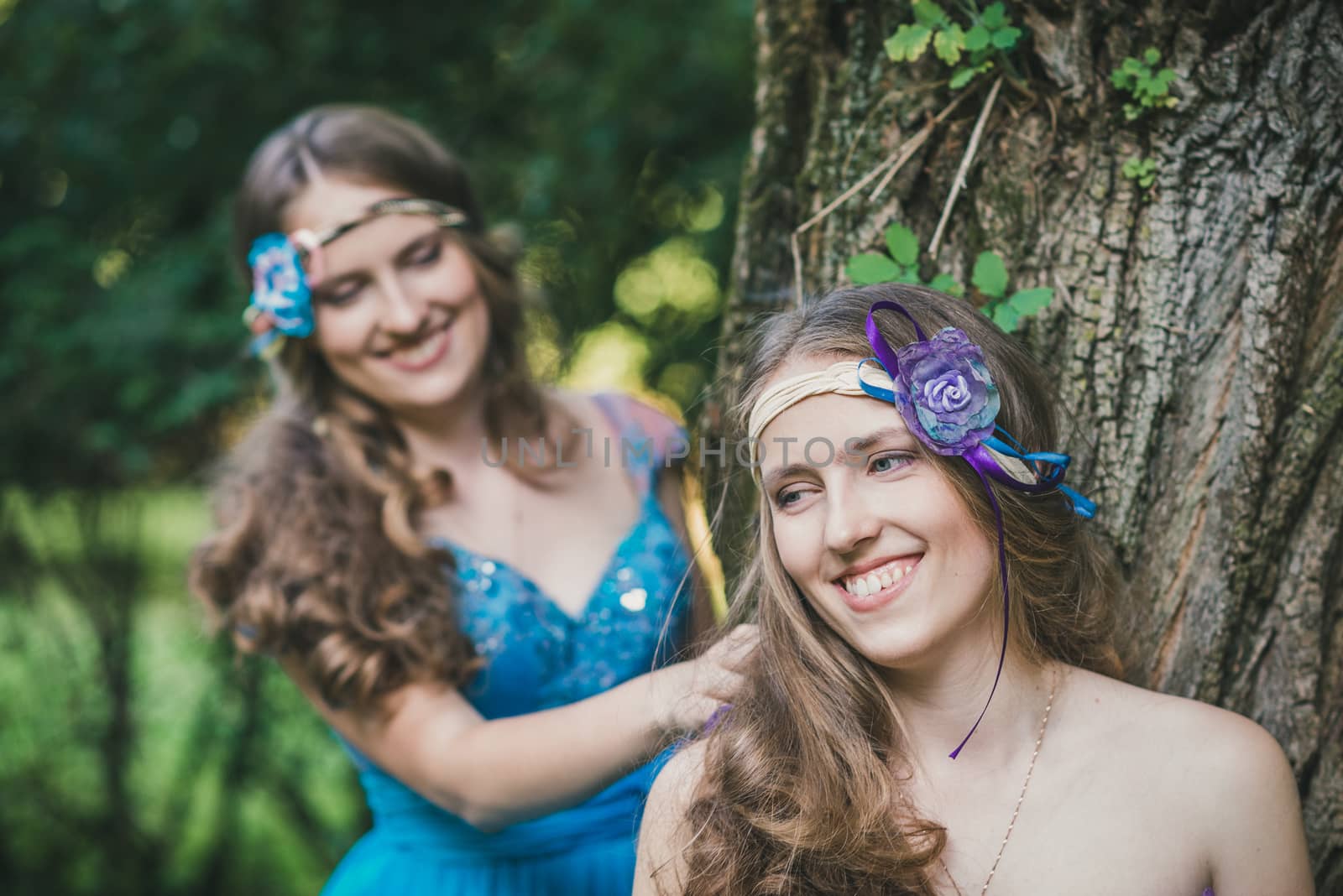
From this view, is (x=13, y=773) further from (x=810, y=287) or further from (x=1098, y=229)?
(x=1098, y=229)

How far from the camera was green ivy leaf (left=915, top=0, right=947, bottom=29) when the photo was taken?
6.59 feet

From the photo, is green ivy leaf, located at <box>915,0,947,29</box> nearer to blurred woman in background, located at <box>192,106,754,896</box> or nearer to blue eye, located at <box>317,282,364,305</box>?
blurred woman in background, located at <box>192,106,754,896</box>

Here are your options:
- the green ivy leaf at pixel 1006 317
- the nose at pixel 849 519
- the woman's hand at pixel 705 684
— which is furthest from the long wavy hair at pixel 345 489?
the green ivy leaf at pixel 1006 317

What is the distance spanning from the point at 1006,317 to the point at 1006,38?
0.51 m

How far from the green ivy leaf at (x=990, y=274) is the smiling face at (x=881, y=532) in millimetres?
440

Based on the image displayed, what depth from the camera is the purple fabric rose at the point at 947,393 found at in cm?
167

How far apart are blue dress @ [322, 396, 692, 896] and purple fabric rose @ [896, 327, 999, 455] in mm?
1143

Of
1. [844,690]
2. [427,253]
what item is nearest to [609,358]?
[427,253]

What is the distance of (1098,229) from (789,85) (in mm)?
735

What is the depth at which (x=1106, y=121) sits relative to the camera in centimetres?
202

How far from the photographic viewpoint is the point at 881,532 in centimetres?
171

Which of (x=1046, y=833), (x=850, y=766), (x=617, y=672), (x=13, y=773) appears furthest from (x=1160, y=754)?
(x=13, y=773)

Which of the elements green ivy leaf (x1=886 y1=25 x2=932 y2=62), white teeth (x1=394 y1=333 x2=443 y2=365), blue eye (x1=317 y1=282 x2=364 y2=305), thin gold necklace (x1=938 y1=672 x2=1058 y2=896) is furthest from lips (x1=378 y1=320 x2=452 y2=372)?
thin gold necklace (x1=938 y1=672 x2=1058 y2=896)

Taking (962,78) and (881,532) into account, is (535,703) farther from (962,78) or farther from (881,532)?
(962,78)
